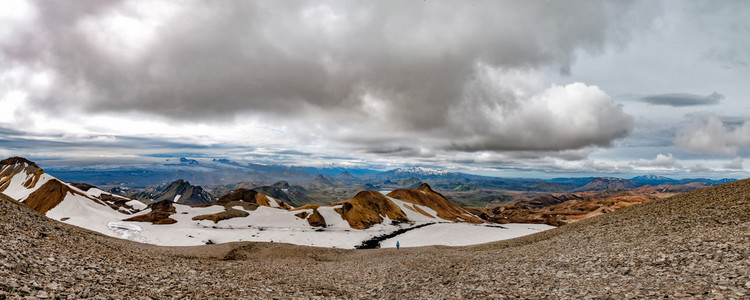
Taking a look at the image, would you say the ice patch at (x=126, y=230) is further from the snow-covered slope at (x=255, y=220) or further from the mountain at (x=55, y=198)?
the mountain at (x=55, y=198)

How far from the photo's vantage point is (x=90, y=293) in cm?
1294

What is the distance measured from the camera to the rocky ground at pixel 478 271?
44.8 feet

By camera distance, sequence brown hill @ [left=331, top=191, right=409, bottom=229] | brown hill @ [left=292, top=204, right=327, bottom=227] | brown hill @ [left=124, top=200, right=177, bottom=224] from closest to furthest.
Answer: brown hill @ [left=124, top=200, right=177, bottom=224], brown hill @ [left=292, top=204, right=327, bottom=227], brown hill @ [left=331, top=191, right=409, bottom=229]

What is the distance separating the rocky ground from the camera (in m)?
13.6

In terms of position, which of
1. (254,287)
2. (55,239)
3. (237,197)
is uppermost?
(55,239)

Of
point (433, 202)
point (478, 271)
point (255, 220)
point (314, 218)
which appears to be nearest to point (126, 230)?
point (255, 220)

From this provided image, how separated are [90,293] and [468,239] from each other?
2907 inches

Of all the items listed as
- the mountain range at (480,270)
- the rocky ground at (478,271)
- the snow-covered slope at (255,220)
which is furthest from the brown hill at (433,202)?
the rocky ground at (478,271)

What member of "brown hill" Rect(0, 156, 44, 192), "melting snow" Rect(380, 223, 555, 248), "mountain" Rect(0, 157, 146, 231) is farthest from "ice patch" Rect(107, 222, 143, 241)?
"brown hill" Rect(0, 156, 44, 192)

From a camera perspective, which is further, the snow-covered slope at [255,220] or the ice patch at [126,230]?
the snow-covered slope at [255,220]

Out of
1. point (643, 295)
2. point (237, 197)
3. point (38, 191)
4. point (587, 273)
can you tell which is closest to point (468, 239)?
point (587, 273)

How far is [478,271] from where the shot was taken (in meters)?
24.2

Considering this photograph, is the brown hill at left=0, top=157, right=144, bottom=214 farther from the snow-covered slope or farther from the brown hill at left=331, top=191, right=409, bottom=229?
the brown hill at left=331, top=191, right=409, bottom=229

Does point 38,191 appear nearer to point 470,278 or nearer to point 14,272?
point 14,272
